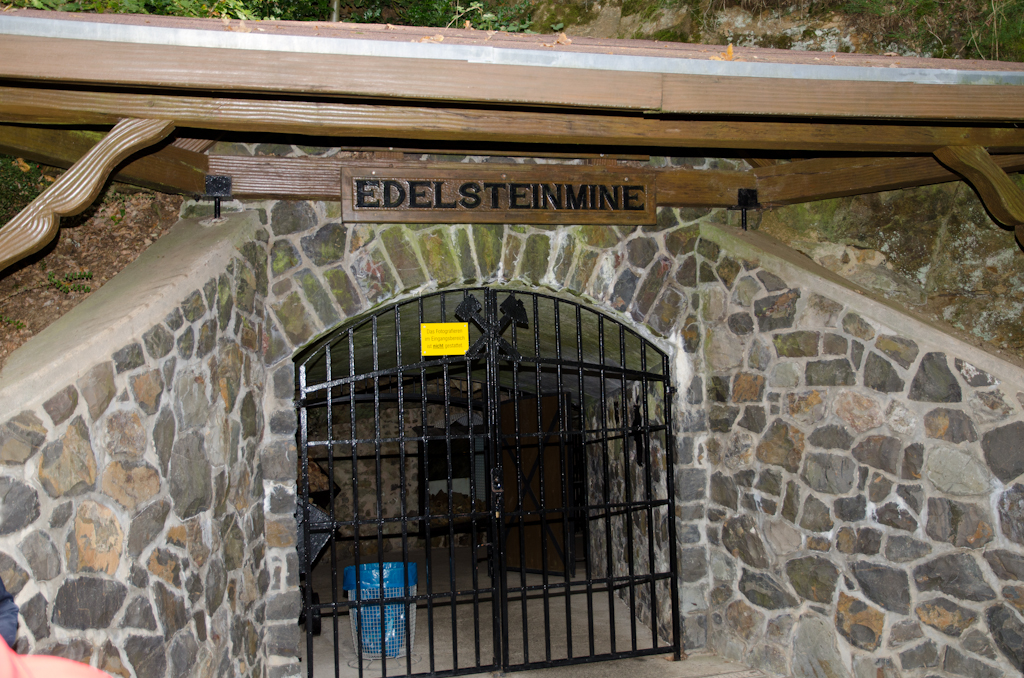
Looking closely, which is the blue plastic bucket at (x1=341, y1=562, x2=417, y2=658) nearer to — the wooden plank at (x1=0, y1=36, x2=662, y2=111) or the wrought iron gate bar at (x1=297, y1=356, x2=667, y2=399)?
the wrought iron gate bar at (x1=297, y1=356, x2=667, y2=399)

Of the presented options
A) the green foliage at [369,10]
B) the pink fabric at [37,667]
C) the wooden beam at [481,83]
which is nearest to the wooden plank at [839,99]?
the wooden beam at [481,83]

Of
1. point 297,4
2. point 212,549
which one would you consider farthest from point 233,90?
point 297,4

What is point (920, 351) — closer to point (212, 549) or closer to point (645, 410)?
point (645, 410)

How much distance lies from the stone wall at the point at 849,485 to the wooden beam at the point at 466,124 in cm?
99

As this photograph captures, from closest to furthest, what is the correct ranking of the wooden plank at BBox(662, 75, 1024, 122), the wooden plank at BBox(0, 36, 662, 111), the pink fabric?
the pink fabric
the wooden plank at BBox(0, 36, 662, 111)
the wooden plank at BBox(662, 75, 1024, 122)

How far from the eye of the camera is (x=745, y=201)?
479cm

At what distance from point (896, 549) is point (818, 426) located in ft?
2.48

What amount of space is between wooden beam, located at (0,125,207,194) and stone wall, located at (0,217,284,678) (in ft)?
1.00

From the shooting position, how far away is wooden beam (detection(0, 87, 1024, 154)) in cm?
269

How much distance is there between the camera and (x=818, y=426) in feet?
13.4

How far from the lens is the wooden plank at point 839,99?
2.90 metres

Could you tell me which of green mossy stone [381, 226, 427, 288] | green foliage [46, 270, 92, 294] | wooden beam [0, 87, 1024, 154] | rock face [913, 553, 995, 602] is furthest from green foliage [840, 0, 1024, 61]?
green foliage [46, 270, 92, 294]

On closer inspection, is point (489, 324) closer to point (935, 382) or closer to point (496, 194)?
point (496, 194)

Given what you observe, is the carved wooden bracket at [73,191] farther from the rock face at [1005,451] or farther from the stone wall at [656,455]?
the rock face at [1005,451]
